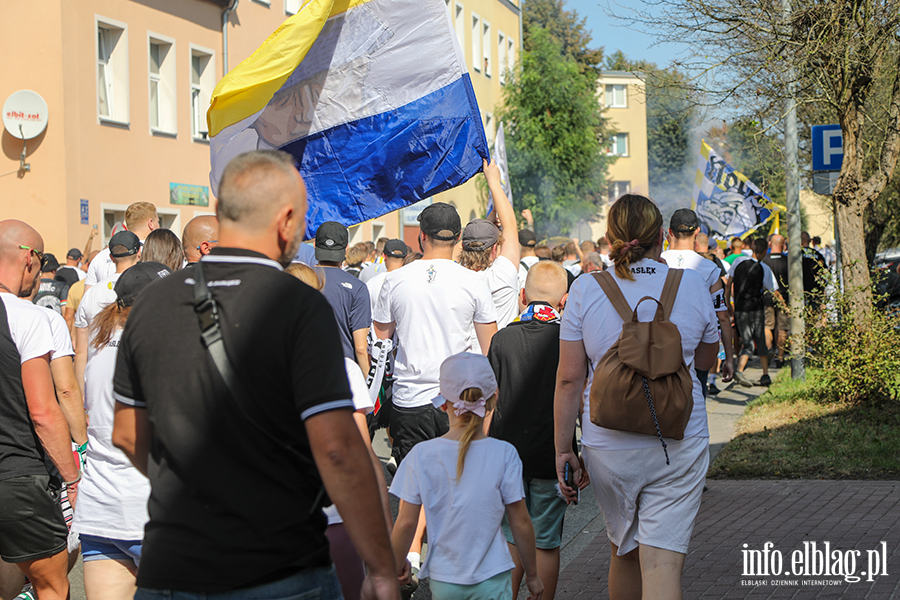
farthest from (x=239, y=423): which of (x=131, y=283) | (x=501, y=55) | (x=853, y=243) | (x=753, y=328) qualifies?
(x=501, y=55)

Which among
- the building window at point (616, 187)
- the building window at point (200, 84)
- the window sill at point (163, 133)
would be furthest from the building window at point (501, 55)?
the window sill at point (163, 133)

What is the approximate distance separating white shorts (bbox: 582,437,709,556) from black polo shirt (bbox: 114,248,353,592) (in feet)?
5.95

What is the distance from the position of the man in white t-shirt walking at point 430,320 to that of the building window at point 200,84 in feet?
56.4

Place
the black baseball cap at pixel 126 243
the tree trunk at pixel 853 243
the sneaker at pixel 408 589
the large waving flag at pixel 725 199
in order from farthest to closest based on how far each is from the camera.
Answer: the large waving flag at pixel 725 199, the tree trunk at pixel 853 243, the black baseball cap at pixel 126 243, the sneaker at pixel 408 589

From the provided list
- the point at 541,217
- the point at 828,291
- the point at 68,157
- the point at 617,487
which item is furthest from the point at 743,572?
the point at 541,217

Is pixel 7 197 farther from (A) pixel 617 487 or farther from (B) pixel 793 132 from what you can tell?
(A) pixel 617 487

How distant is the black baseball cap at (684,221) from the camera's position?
7.13m

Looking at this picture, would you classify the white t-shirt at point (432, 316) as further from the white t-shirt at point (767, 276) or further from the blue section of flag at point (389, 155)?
the white t-shirt at point (767, 276)

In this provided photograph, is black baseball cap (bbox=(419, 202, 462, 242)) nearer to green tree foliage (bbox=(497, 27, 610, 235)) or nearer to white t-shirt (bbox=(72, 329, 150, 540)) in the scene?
white t-shirt (bbox=(72, 329, 150, 540))

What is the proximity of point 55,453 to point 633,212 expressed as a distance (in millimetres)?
2792

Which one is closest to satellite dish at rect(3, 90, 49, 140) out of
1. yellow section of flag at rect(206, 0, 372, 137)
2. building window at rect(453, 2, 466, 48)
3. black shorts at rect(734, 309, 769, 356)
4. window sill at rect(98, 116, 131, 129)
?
window sill at rect(98, 116, 131, 129)

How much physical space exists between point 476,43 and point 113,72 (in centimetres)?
2202

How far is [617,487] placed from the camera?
151 inches

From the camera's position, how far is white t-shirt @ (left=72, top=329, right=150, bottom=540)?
3.73m
